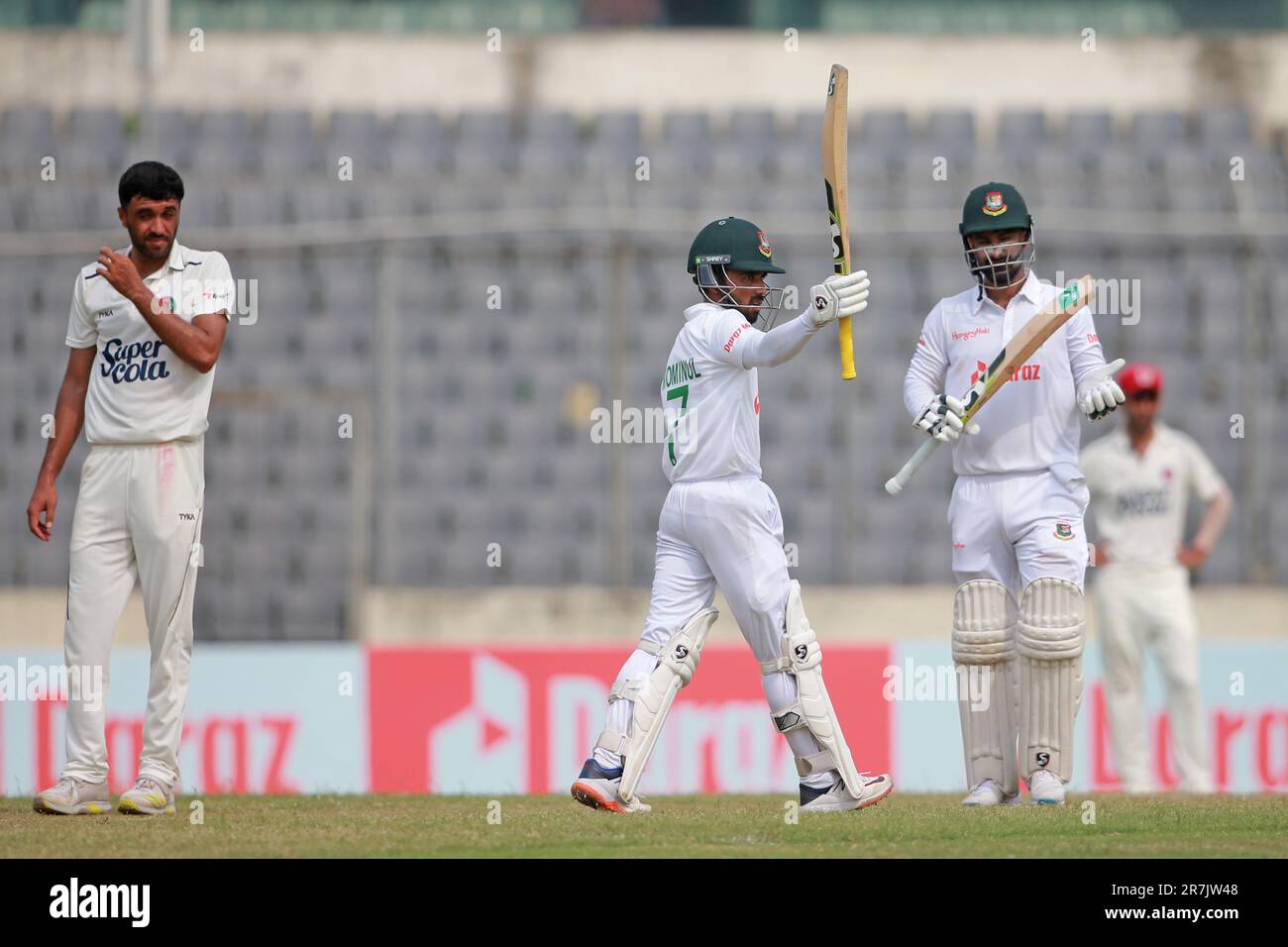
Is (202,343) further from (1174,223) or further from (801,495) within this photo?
(1174,223)

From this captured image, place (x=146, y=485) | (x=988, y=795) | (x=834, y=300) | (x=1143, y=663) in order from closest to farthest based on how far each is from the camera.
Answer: (x=834, y=300), (x=146, y=485), (x=988, y=795), (x=1143, y=663)

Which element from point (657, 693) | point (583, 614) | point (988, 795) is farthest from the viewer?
point (583, 614)

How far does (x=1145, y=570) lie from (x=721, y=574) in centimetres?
543

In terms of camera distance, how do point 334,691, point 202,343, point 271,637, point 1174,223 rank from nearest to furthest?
1. point 202,343
2. point 334,691
3. point 271,637
4. point 1174,223

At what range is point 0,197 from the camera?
14.2 meters

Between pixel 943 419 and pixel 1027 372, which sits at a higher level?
pixel 1027 372

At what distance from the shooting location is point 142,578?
23.4 feet

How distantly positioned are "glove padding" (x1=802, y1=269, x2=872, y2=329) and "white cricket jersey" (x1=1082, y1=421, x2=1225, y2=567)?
5692 millimetres

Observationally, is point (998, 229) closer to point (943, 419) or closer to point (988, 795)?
point (943, 419)

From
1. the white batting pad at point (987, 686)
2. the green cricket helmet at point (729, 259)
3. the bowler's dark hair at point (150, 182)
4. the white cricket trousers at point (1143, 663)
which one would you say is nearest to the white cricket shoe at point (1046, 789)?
the white batting pad at point (987, 686)

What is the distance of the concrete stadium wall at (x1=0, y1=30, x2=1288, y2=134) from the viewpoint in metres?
15.9

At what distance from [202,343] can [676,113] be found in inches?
342

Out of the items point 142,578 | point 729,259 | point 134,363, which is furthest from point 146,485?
point 729,259
